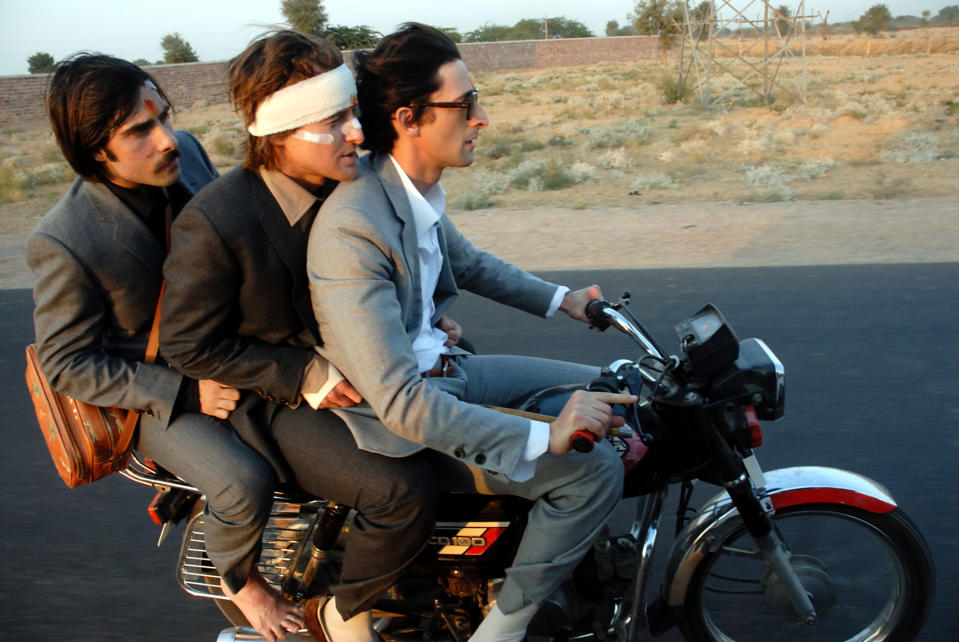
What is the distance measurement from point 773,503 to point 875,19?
87271mm

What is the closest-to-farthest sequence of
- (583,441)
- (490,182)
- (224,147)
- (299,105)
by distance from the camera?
(583,441)
(299,105)
(490,182)
(224,147)

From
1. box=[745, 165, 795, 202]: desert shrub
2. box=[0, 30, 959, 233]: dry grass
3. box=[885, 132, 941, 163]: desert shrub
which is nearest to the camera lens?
box=[745, 165, 795, 202]: desert shrub

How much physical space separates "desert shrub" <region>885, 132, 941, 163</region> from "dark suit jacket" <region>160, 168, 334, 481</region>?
1471 centimetres

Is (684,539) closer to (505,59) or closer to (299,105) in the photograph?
(299,105)

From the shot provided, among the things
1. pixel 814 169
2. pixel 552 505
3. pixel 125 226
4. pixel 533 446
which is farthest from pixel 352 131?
pixel 814 169

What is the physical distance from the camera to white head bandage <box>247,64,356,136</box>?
2.27 m

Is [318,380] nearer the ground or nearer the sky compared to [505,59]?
nearer the ground

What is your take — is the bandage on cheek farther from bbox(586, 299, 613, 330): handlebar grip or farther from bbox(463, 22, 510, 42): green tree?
bbox(463, 22, 510, 42): green tree

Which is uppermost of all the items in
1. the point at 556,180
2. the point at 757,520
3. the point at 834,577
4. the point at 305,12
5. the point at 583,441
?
the point at 305,12

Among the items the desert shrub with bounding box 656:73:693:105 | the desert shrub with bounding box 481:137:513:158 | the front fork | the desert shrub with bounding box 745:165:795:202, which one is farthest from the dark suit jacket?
the desert shrub with bounding box 656:73:693:105

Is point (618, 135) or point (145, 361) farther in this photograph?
point (618, 135)

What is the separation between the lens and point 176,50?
192 feet

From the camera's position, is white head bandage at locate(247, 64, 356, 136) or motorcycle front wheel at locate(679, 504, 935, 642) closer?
white head bandage at locate(247, 64, 356, 136)

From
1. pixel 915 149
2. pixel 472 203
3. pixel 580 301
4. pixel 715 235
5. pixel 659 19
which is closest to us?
pixel 580 301
